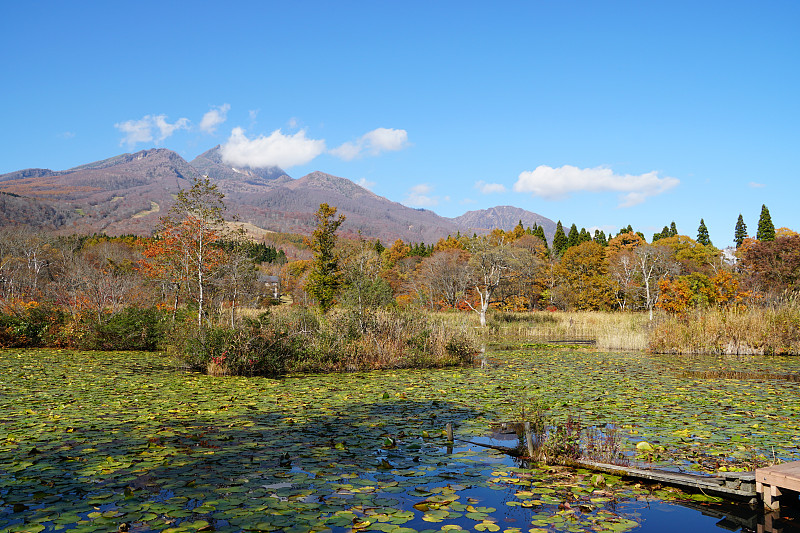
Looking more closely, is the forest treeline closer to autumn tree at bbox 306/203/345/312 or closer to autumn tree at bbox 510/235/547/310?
autumn tree at bbox 306/203/345/312

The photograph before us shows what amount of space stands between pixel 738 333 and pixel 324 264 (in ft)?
74.6

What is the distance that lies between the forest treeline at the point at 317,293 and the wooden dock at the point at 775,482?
11.2m

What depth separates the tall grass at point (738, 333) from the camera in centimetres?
1885

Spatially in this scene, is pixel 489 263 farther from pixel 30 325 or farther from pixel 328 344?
pixel 30 325

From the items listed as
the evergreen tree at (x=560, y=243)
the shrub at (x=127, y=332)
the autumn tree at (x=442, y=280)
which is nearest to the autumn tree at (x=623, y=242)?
the evergreen tree at (x=560, y=243)

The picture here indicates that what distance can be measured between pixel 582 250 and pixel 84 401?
49306mm

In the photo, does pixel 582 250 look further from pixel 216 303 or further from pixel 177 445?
pixel 177 445

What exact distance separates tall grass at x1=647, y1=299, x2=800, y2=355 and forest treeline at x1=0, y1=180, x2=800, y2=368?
1720 millimetres

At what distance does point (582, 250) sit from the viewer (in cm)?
5284

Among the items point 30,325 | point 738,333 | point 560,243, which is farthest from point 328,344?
point 560,243

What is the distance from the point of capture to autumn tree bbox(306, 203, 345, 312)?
3375 cm

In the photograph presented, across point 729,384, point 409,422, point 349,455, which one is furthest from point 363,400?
point 729,384

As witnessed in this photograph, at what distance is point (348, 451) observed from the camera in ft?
22.1

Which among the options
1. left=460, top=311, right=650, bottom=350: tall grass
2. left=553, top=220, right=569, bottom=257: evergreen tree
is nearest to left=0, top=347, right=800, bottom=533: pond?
left=460, top=311, right=650, bottom=350: tall grass
